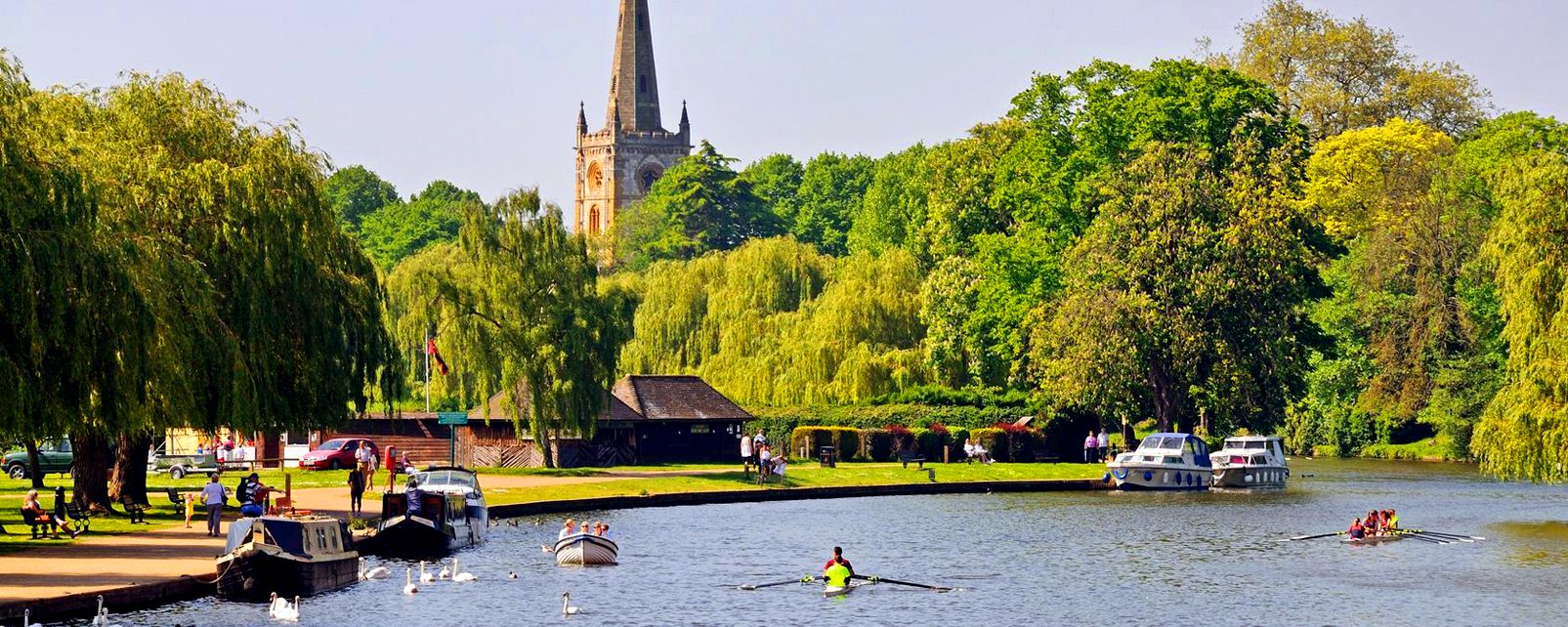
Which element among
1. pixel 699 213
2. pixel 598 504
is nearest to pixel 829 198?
pixel 699 213

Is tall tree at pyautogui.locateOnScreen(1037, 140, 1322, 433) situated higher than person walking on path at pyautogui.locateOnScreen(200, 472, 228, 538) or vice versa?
tall tree at pyautogui.locateOnScreen(1037, 140, 1322, 433)

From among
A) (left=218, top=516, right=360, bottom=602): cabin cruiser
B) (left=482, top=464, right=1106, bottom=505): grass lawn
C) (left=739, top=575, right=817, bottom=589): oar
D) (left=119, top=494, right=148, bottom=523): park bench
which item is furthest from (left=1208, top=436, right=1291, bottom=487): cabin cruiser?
(left=218, top=516, right=360, bottom=602): cabin cruiser

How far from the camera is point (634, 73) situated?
18688cm

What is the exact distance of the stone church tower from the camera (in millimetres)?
186875

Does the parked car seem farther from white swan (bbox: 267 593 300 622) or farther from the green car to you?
white swan (bbox: 267 593 300 622)

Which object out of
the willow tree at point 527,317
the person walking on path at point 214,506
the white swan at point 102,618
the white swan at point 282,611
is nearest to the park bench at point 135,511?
the person walking on path at point 214,506

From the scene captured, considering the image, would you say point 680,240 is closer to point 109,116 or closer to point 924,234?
point 924,234

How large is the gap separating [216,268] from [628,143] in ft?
464

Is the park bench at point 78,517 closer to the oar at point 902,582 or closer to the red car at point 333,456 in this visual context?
the oar at point 902,582

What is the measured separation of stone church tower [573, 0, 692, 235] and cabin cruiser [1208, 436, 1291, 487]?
112m

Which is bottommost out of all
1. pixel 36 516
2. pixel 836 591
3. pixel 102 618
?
pixel 836 591

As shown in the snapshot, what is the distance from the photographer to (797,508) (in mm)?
65438

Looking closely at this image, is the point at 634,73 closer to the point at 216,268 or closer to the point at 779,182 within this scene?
the point at 779,182

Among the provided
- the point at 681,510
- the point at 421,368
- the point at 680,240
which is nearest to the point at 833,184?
the point at 680,240
